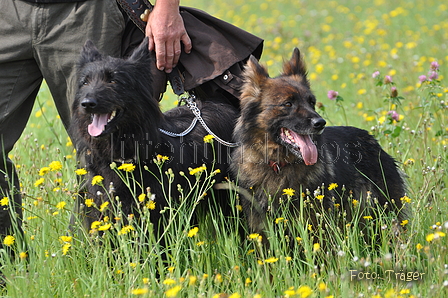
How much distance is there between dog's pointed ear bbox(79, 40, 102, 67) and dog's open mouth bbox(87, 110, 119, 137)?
0.42 meters

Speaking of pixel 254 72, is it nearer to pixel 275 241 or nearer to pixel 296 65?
pixel 296 65

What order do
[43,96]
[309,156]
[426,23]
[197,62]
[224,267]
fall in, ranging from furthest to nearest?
[426,23] → [43,96] → [197,62] → [309,156] → [224,267]

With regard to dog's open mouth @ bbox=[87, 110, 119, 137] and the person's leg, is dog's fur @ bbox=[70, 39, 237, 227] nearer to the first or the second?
dog's open mouth @ bbox=[87, 110, 119, 137]

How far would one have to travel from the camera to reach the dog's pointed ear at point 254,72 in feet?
13.3

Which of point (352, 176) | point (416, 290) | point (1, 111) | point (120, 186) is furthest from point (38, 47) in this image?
point (416, 290)

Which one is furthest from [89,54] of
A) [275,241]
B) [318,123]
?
[275,241]

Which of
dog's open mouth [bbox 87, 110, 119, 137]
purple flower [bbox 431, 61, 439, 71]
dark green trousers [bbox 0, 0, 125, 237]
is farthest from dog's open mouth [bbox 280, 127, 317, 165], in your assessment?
purple flower [bbox 431, 61, 439, 71]

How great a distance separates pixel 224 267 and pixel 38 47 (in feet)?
6.73

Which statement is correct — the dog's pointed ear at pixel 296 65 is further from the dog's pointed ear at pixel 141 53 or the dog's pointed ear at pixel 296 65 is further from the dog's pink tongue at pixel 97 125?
the dog's pink tongue at pixel 97 125

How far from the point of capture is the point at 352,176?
4254 millimetres

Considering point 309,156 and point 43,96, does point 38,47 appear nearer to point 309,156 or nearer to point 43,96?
point 309,156

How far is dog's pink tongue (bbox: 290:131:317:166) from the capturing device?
3723mm

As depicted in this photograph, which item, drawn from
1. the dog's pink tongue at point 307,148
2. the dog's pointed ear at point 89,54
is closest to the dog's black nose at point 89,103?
the dog's pointed ear at point 89,54

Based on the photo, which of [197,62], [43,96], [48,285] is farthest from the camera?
[43,96]
